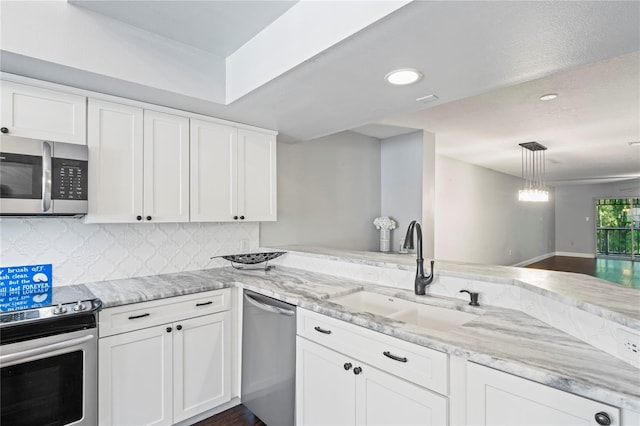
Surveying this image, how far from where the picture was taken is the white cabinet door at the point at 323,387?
1646 mm

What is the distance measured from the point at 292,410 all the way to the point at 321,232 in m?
2.10

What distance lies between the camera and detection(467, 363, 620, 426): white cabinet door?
984 millimetres

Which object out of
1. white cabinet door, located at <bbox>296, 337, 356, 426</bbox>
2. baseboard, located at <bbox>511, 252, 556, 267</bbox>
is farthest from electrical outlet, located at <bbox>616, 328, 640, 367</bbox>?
baseboard, located at <bbox>511, 252, 556, 267</bbox>

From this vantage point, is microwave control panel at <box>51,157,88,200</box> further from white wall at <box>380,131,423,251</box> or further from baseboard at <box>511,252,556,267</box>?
baseboard at <box>511,252,556,267</box>

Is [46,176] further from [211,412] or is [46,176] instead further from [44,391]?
[211,412]

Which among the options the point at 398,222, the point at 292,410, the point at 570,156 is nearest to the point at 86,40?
the point at 292,410

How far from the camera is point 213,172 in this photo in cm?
259

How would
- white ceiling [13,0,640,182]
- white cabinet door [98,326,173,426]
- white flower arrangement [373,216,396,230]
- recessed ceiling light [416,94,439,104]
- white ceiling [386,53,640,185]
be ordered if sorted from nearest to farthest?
white ceiling [13,0,640,182] → white cabinet door [98,326,173,426] → recessed ceiling light [416,94,439,104] → white ceiling [386,53,640,185] → white flower arrangement [373,216,396,230]

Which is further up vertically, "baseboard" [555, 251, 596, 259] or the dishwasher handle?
the dishwasher handle

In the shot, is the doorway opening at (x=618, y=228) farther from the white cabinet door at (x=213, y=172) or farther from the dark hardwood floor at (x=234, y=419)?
the dark hardwood floor at (x=234, y=419)

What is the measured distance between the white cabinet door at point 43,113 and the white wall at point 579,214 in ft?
44.2

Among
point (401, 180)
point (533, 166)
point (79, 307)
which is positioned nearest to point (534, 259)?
point (533, 166)

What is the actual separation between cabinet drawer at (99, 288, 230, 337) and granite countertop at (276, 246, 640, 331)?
1070 millimetres

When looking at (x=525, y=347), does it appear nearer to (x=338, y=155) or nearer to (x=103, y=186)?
(x=103, y=186)
